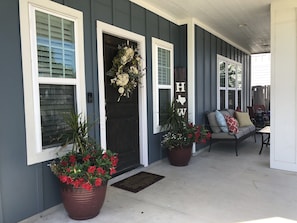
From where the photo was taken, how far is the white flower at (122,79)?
357 centimetres

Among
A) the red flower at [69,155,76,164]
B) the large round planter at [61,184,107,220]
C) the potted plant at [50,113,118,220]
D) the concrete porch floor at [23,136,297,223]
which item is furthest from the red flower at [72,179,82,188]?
the concrete porch floor at [23,136,297,223]

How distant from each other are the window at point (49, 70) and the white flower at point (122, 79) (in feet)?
2.30

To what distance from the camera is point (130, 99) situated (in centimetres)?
401

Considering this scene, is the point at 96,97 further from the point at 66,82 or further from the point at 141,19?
the point at 141,19

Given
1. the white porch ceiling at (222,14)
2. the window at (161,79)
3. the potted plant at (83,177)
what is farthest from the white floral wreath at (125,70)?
the potted plant at (83,177)

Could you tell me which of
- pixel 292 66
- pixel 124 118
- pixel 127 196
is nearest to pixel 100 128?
pixel 124 118

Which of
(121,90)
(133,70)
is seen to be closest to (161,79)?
(133,70)

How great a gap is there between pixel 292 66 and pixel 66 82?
3.36m

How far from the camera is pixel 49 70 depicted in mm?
2611

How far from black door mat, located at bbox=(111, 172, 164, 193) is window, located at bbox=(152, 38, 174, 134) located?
3.07 feet

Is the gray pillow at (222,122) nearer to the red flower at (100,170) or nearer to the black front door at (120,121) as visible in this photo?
the black front door at (120,121)

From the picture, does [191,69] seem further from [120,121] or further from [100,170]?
[100,170]

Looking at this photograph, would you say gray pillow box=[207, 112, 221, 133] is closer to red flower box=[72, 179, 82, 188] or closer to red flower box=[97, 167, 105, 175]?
red flower box=[97, 167, 105, 175]

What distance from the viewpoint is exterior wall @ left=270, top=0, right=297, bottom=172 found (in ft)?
12.3
